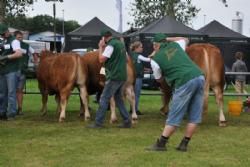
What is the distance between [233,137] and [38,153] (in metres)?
3.57

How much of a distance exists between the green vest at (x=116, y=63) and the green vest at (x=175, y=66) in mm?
2434

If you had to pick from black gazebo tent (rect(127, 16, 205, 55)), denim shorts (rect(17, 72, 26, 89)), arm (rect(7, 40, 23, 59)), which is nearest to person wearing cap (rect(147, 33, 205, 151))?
arm (rect(7, 40, 23, 59))

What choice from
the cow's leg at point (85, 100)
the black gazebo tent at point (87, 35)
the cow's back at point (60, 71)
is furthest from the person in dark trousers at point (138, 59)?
the black gazebo tent at point (87, 35)

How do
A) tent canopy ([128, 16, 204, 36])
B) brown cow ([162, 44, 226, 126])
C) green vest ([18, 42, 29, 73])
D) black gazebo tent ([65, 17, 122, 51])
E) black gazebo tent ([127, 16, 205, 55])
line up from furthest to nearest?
black gazebo tent ([65, 17, 122, 51]), tent canopy ([128, 16, 204, 36]), black gazebo tent ([127, 16, 205, 55]), green vest ([18, 42, 29, 73]), brown cow ([162, 44, 226, 126])

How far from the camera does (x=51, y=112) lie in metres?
14.1

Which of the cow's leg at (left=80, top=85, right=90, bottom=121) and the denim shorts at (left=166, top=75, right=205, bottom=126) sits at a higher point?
the denim shorts at (left=166, top=75, right=205, bottom=126)

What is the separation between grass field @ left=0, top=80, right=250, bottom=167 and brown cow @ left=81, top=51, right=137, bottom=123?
556 mm

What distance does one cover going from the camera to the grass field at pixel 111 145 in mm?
7707

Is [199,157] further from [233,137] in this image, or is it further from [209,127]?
[209,127]

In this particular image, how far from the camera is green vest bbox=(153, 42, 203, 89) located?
8.18 m

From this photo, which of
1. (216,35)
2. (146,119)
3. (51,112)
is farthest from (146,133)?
(216,35)

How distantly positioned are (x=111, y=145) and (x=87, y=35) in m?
21.5

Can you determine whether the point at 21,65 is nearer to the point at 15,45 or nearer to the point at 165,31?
the point at 15,45

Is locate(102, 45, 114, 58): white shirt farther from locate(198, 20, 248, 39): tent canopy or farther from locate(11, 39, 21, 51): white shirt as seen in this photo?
locate(198, 20, 248, 39): tent canopy
